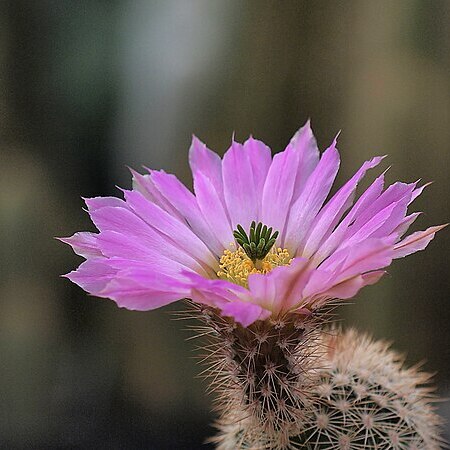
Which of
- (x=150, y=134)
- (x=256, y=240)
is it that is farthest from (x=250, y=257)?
(x=150, y=134)

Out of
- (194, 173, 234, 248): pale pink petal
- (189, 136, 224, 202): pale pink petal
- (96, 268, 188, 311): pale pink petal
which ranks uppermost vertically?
(189, 136, 224, 202): pale pink petal

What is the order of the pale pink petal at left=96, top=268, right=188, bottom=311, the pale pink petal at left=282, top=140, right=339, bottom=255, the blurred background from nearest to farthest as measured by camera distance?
the pale pink petal at left=96, top=268, right=188, bottom=311
the pale pink petal at left=282, top=140, right=339, bottom=255
the blurred background

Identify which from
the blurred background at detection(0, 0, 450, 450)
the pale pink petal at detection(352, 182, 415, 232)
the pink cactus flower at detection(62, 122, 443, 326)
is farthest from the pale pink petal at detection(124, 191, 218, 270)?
the blurred background at detection(0, 0, 450, 450)

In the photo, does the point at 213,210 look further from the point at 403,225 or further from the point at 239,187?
the point at 403,225

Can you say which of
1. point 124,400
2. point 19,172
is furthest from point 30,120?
point 124,400

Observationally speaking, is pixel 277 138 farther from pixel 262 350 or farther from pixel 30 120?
pixel 262 350

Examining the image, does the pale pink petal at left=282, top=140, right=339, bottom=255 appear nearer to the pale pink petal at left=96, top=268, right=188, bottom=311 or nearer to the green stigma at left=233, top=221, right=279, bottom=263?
the green stigma at left=233, top=221, right=279, bottom=263

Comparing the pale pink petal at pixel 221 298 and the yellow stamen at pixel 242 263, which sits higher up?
the yellow stamen at pixel 242 263

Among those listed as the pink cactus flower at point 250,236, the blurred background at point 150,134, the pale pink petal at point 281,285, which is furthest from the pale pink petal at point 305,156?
the blurred background at point 150,134

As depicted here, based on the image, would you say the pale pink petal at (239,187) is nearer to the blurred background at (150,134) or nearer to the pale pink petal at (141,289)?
the pale pink petal at (141,289)
